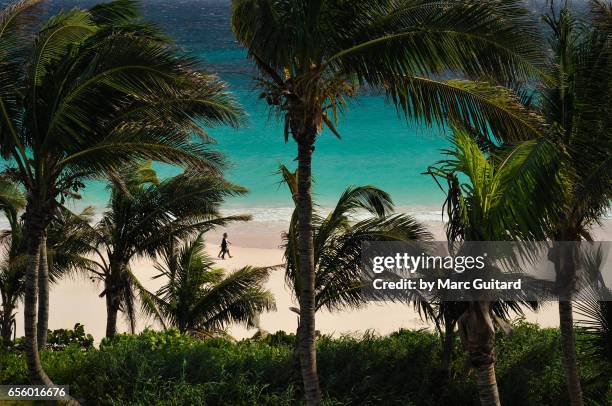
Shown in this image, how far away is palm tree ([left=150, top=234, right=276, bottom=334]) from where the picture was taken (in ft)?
44.2

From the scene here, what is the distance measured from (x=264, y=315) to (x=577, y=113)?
14.5m

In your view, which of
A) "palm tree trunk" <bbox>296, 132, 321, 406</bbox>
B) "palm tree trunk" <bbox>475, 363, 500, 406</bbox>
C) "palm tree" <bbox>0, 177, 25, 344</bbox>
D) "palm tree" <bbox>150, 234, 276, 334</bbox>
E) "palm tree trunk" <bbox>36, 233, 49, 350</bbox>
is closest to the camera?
"palm tree trunk" <bbox>475, 363, 500, 406</bbox>

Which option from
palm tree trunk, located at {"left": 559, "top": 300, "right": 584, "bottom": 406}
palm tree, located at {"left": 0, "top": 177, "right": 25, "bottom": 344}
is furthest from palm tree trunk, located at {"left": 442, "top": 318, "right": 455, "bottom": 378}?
palm tree, located at {"left": 0, "top": 177, "right": 25, "bottom": 344}

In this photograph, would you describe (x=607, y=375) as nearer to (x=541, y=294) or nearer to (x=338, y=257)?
(x=541, y=294)

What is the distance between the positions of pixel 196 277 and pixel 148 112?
558 cm

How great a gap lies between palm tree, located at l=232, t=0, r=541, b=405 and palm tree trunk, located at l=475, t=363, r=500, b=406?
6.74 ft

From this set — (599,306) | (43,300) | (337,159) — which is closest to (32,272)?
(43,300)

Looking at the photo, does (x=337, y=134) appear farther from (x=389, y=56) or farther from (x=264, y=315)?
(x=264, y=315)

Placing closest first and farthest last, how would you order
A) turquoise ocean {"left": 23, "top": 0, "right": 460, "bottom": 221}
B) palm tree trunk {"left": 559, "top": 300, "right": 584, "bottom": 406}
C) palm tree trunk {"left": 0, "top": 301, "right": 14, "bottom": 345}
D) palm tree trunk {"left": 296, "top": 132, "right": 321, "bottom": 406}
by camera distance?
1. palm tree trunk {"left": 296, "top": 132, "right": 321, "bottom": 406}
2. palm tree trunk {"left": 559, "top": 300, "right": 584, "bottom": 406}
3. palm tree trunk {"left": 0, "top": 301, "right": 14, "bottom": 345}
4. turquoise ocean {"left": 23, "top": 0, "right": 460, "bottom": 221}

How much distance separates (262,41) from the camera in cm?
746

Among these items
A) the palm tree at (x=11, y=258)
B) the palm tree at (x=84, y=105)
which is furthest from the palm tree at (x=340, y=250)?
the palm tree at (x=11, y=258)

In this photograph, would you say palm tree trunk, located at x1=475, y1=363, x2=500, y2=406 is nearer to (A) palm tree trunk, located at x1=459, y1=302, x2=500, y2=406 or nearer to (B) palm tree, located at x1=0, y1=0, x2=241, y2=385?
(A) palm tree trunk, located at x1=459, y1=302, x2=500, y2=406

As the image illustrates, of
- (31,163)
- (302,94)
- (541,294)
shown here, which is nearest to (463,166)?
(302,94)

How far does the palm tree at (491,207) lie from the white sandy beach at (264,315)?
33.5 ft
